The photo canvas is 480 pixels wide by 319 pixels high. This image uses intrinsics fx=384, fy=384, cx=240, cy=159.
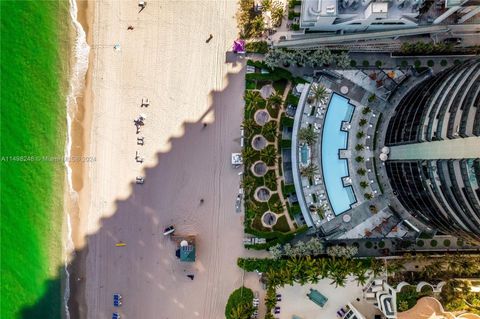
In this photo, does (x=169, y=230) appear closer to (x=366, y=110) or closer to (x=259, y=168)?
(x=259, y=168)

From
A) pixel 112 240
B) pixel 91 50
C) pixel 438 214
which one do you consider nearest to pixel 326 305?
pixel 438 214

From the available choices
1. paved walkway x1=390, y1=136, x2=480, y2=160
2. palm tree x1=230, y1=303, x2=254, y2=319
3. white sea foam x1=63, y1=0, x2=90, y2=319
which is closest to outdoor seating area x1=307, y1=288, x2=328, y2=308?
palm tree x1=230, y1=303, x2=254, y2=319

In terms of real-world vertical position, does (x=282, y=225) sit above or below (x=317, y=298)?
above

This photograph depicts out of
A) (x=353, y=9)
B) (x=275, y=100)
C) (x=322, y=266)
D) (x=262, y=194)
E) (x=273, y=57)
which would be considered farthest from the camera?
(x=262, y=194)

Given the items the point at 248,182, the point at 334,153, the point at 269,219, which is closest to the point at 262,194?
the point at 248,182

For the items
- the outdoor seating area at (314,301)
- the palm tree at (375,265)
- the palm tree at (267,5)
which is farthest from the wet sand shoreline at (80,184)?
the palm tree at (375,265)

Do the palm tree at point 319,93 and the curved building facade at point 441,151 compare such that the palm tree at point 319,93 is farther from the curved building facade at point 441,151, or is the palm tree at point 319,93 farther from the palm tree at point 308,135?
the curved building facade at point 441,151

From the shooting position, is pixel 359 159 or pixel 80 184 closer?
pixel 359 159
